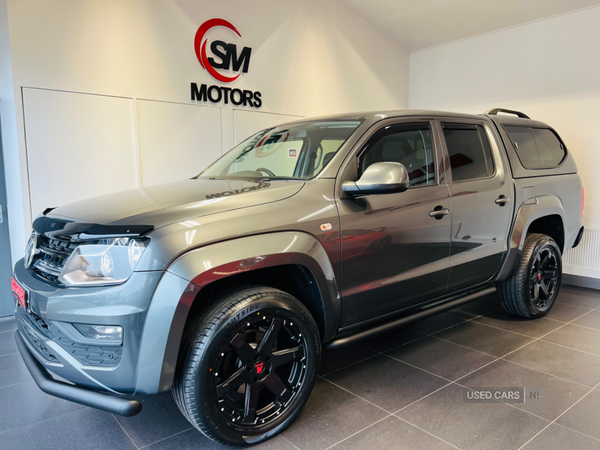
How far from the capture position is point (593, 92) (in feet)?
16.1

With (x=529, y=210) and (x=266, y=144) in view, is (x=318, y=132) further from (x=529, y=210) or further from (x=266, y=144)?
(x=529, y=210)

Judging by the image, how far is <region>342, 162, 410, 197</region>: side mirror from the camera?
2.16 metres

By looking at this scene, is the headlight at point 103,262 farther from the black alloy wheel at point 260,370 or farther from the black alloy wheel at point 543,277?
the black alloy wheel at point 543,277

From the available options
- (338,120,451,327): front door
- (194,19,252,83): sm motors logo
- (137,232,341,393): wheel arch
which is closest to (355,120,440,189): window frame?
(338,120,451,327): front door

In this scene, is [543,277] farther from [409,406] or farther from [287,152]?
[287,152]

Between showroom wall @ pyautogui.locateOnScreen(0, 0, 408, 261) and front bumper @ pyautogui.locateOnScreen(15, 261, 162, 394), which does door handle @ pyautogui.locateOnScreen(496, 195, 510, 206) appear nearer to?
front bumper @ pyautogui.locateOnScreen(15, 261, 162, 394)

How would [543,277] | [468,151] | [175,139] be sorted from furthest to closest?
[175,139]
[543,277]
[468,151]

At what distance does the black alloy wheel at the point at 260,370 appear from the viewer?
6.37 feet

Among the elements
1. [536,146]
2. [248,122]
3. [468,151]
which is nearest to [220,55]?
[248,122]

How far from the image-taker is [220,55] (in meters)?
5.04

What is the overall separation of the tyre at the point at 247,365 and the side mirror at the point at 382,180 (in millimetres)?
676

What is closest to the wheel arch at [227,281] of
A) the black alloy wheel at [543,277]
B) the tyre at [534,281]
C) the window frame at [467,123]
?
the window frame at [467,123]

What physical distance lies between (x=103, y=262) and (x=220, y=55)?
12.8 feet

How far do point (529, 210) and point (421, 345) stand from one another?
135 centimetres
